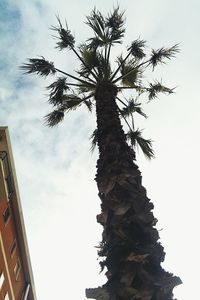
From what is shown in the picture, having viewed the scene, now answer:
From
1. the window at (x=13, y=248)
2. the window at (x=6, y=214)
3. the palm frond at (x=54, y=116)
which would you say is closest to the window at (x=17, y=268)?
the window at (x=13, y=248)

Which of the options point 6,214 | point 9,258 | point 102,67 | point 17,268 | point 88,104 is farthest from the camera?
point 17,268

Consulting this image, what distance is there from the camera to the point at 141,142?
931 cm

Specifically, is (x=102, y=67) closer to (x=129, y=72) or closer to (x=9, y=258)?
(x=129, y=72)

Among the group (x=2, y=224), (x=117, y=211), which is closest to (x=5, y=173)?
(x=2, y=224)

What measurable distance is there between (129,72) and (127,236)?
7.56 metres

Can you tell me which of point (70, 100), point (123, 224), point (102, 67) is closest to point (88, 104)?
point (70, 100)

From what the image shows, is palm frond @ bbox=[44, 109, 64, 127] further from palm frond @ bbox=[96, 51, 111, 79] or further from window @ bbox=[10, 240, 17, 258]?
window @ bbox=[10, 240, 17, 258]

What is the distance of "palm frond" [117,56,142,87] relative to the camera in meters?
9.63

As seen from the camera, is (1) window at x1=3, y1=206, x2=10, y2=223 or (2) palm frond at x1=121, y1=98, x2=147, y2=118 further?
(1) window at x1=3, y1=206, x2=10, y2=223

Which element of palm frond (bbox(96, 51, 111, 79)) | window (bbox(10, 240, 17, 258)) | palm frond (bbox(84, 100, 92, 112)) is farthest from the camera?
window (bbox(10, 240, 17, 258))

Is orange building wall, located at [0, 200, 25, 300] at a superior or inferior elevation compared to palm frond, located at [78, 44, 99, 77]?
inferior

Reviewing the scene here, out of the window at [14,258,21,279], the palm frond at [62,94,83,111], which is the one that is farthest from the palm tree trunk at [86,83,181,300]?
the window at [14,258,21,279]

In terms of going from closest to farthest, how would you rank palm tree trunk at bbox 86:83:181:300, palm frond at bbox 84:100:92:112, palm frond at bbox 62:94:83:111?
palm tree trunk at bbox 86:83:181:300 → palm frond at bbox 62:94:83:111 → palm frond at bbox 84:100:92:112

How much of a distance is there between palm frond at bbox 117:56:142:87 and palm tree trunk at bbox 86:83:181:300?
18.9 feet
